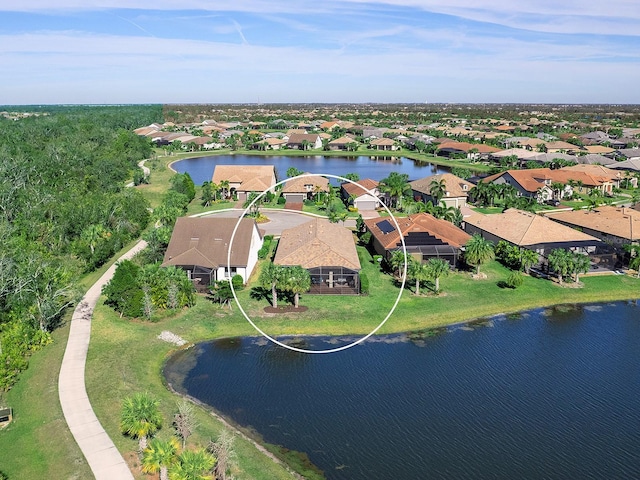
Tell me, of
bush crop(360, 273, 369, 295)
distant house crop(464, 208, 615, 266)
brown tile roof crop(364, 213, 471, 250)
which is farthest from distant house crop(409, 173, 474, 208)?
bush crop(360, 273, 369, 295)

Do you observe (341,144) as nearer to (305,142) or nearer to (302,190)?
(305,142)

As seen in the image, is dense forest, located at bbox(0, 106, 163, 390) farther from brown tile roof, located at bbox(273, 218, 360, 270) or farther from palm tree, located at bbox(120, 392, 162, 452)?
brown tile roof, located at bbox(273, 218, 360, 270)

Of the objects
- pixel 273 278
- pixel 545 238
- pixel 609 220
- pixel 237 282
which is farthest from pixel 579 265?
pixel 237 282

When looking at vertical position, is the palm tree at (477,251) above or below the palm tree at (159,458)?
above

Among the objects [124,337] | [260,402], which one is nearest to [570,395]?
[260,402]

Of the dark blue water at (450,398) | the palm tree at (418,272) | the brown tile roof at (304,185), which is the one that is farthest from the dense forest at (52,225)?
the palm tree at (418,272)

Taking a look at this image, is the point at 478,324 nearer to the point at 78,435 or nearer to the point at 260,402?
the point at 260,402

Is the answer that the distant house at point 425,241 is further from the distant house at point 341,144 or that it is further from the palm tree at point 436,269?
the distant house at point 341,144
